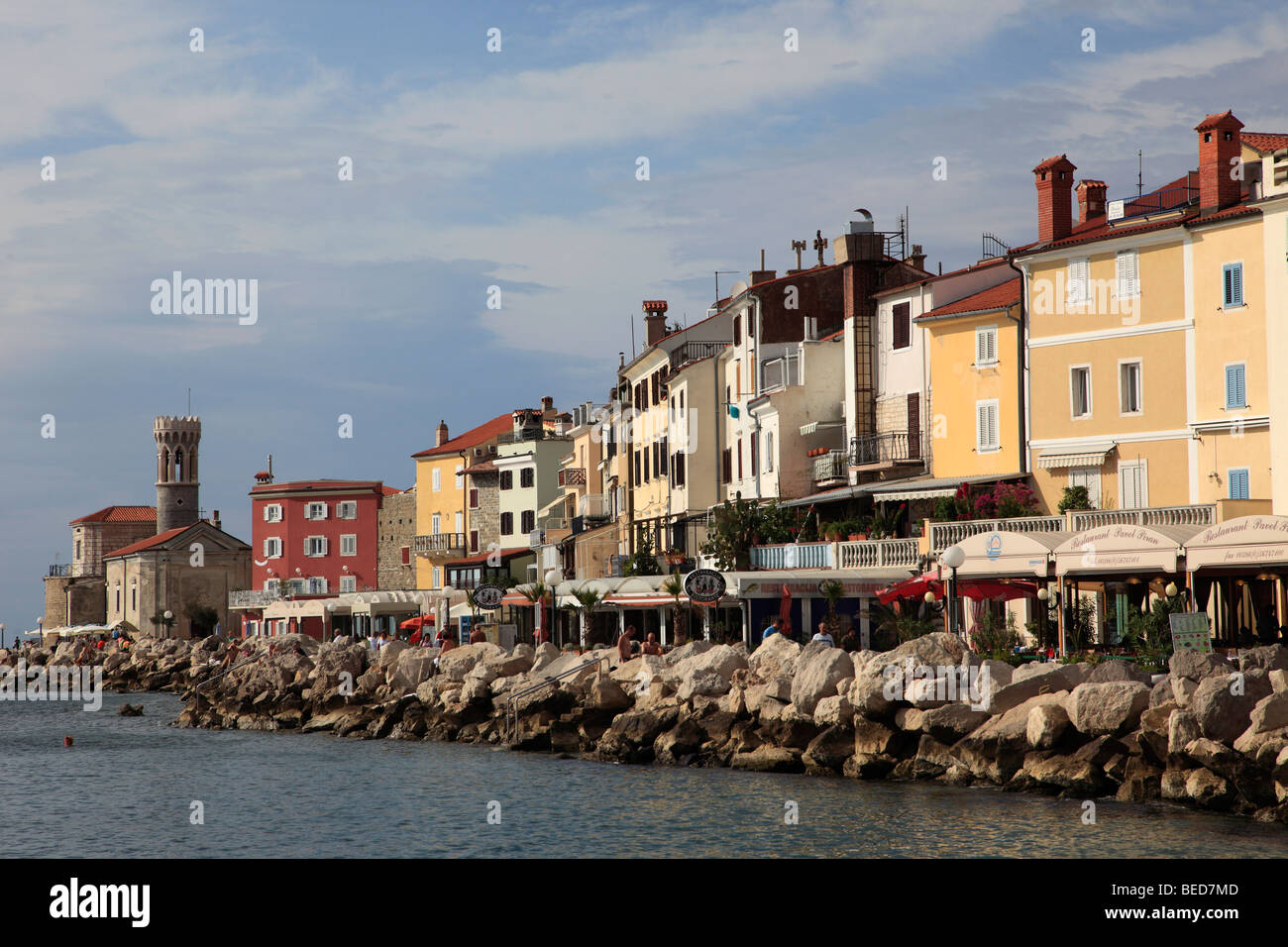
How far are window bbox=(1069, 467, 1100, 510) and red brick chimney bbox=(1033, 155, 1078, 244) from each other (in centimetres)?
705

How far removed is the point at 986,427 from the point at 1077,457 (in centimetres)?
380

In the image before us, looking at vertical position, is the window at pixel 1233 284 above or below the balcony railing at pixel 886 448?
above

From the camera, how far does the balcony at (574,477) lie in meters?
73.9

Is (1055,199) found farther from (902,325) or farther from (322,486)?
(322,486)

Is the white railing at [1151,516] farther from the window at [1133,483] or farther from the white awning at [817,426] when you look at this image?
the white awning at [817,426]

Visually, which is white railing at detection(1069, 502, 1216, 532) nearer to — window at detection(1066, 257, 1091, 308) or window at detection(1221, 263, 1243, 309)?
window at detection(1221, 263, 1243, 309)

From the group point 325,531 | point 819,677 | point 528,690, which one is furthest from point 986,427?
point 325,531

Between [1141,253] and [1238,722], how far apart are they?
2138cm

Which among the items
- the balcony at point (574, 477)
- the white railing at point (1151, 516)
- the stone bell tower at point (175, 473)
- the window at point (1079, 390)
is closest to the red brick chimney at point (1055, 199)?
the window at point (1079, 390)

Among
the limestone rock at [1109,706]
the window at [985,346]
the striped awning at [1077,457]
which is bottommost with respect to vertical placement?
the limestone rock at [1109,706]

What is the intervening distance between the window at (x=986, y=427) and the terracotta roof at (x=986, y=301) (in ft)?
9.51

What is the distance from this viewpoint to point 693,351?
6034cm

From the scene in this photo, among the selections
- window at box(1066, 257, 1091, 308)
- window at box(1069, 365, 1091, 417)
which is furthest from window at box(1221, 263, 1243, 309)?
window at box(1069, 365, 1091, 417)

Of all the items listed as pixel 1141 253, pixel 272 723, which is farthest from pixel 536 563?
pixel 1141 253
